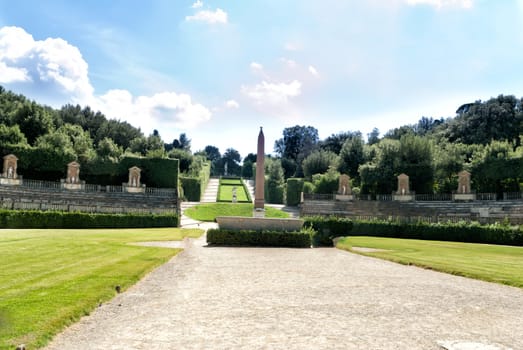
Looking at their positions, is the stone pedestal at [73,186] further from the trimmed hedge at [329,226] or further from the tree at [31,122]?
the trimmed hedge at [329,226]

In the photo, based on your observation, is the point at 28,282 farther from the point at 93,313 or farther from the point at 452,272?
the point at 452,272

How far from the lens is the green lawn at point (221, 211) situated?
4062 centimetres

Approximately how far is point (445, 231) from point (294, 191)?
27953 mm

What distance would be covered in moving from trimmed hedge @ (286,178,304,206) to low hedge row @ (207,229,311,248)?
3176 cm

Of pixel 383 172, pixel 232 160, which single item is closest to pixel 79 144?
pixel 383 172

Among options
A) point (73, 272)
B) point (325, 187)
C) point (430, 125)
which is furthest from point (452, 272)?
point (430, 125)

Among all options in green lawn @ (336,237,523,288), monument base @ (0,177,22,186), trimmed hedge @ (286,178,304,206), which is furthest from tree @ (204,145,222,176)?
green lawn @ (336,237,523,288)

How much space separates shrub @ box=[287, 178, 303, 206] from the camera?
174 feet

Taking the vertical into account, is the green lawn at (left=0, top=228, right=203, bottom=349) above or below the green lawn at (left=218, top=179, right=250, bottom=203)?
below

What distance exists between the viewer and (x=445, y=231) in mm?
26344

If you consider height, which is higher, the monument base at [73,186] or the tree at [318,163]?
the tree at [318,163]

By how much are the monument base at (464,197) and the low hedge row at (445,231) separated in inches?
542

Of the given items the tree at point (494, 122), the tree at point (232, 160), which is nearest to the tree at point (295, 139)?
the tree at point (232, 160)

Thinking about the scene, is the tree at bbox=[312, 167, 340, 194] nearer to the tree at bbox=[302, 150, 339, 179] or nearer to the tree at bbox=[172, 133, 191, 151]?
the tree at bbox=[302, 150, 339, 179]
